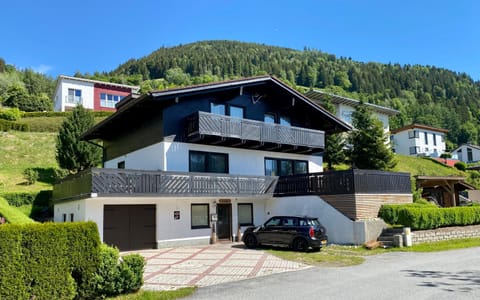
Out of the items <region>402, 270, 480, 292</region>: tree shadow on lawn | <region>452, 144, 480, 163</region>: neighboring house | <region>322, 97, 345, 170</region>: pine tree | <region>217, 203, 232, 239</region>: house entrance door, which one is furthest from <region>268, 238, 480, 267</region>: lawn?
<region>452, 144, 480, 163</region>: neighboring house

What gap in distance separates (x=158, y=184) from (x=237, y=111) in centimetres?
785

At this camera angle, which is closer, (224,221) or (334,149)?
(224,221)

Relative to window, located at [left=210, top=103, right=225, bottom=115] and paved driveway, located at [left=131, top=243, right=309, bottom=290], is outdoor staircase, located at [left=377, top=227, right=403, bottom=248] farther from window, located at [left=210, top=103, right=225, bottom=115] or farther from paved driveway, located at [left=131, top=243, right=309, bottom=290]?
window, located at [left=210, top=103, right=225, bottom=115]

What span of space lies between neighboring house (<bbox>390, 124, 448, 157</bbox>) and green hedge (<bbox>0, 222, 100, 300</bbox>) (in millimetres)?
56963

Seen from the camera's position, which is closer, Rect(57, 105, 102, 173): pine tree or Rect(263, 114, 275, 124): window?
Rect(263, 114, 275, 124): window

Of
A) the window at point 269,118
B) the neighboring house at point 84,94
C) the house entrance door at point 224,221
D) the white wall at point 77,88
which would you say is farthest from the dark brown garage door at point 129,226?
the white wall at point 77,88

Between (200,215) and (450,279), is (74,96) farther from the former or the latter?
(450,279)

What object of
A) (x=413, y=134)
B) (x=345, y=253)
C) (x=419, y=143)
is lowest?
(x=345, y=253)

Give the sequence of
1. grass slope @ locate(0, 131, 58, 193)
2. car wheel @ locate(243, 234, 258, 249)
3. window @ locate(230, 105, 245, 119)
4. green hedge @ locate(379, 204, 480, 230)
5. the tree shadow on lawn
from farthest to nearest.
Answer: grass slope @ locate(0, 131, 58, 193), window @ locate(230, 105, 245, 119), green hedge @ locate(379, 204, 480, 230), car wheel @ locate(243, 234, 258, 249), the tree shadow on lawn

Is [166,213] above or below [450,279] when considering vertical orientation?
→ above

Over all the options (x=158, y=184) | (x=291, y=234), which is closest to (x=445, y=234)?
(x=291, y=234)

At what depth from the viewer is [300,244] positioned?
54.4ft

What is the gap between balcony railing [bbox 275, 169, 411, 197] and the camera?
18.9 m

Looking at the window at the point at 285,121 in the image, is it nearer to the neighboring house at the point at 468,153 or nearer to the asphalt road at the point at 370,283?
the asphalt road at the point at 370,283
